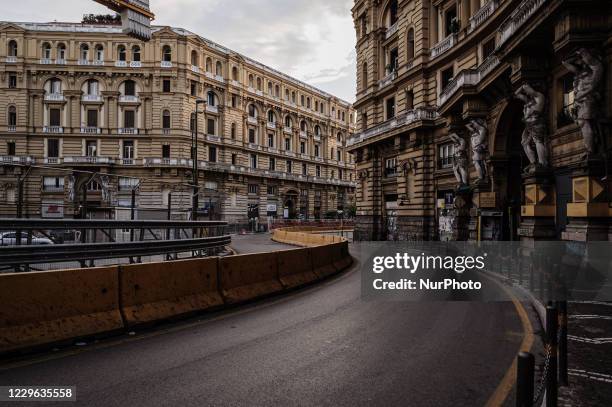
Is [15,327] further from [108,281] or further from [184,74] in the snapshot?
[184,74]

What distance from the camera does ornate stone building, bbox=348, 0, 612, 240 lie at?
12.9 metres

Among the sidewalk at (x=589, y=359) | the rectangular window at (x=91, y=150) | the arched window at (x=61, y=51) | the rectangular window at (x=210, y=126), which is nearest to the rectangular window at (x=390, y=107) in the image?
the rectangular window at (x=210, y=126)

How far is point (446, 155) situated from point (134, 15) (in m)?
21.2

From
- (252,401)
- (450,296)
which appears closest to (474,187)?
(450,296)

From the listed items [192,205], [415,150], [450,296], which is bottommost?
[450,296]

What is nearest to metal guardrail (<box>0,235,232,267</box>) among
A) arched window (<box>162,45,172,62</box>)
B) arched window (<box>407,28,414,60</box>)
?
arched window (<box>407,28,414,60</box>)

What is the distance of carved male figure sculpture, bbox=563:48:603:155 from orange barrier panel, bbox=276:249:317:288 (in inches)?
355

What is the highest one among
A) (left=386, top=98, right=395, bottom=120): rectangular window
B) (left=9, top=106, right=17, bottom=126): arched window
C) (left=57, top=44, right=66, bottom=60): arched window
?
(left=57, top=44, right=66, bottom=60): arched window

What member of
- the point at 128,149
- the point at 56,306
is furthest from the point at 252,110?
the point at 56,306

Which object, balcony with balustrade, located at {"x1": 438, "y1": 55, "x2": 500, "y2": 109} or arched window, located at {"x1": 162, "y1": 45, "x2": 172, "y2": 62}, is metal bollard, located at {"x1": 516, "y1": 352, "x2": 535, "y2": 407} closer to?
balcony with balustrade, located at {"x1": 438, "y1": 55, "x2": 500, "y2": 109}

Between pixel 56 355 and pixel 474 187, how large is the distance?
2081 centimetres

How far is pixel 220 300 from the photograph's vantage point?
8.74 meters

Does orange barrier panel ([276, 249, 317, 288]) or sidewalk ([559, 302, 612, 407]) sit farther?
orange barrier panel ([276, 249, 317, 288])

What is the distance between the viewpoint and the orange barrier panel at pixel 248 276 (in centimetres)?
916
